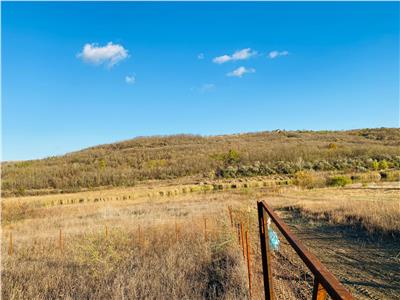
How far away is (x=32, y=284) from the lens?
315 inches

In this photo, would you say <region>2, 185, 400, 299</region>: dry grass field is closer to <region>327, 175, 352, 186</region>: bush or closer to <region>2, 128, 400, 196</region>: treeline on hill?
<region>327, 175, 352, 186</region>: bush

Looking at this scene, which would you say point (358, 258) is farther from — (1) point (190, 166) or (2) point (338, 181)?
(1) point (190, 166)

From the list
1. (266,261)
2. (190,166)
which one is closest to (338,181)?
(190,166)

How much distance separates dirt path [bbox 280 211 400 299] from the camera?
766cm

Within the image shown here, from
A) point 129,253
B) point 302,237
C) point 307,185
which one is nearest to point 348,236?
point 302,237

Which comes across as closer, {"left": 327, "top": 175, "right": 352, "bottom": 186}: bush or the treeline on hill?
{"left": 327, "top": 175, "right": 352, "bottom": 186}: bush

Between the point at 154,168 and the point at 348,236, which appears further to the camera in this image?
the point at 154,168

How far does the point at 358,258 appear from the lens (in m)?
10.1

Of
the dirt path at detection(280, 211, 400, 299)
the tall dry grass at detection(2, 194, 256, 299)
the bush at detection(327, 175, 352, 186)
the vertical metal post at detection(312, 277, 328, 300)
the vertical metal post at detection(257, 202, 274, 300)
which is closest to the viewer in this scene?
the vertical metal post at detection(312, 277, 328, 300)

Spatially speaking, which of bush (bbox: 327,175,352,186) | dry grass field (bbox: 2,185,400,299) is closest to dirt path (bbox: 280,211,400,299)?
dry grass field (bbox: 2,185,400,299)

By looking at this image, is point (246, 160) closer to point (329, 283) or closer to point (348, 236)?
point (348, 236)

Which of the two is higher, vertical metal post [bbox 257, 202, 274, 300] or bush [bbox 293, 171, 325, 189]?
vertical metal post [bbox 257, 202, 274, 300]

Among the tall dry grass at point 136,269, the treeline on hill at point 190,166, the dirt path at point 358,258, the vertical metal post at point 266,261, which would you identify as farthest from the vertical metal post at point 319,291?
the treeline on hill at point 190,166

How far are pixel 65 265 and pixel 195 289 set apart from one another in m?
5.25
